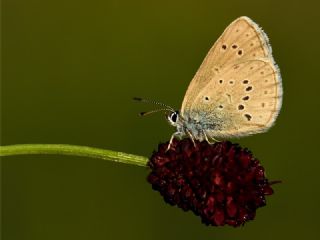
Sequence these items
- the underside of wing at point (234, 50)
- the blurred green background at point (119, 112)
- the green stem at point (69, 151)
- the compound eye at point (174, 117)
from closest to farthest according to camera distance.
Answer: the green stem at point (69, 151) < the underside of wing at point (234, 50) < the compound eye at point (174, 117) < the blurred green background at point (119, 112)

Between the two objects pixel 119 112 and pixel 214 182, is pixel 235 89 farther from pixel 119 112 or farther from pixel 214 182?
pixel 119 112

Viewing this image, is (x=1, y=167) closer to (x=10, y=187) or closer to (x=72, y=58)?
(x=10, y=187)

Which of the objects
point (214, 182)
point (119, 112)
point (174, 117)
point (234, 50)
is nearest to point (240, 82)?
point (234, 50)

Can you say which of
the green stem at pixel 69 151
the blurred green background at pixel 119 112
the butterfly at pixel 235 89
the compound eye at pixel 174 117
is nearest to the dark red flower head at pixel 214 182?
the green stem at pixel 69 151

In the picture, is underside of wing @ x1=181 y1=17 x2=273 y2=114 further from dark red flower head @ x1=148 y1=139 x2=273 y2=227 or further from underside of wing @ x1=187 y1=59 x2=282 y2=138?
dark red flower head @ x1=148 y1=139 x2=273 y2=227

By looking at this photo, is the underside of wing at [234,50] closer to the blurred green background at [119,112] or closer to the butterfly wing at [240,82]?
the butterfly wing at [240,82]

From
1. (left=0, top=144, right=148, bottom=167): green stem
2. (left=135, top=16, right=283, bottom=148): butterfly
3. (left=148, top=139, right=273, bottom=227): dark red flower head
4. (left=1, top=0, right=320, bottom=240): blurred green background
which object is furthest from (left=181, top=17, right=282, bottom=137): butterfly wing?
(left=1, top=0, right=320, bottom=240): blurred green background

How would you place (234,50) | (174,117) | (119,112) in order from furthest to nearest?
(119,112)
(174,117)
(234,50)
